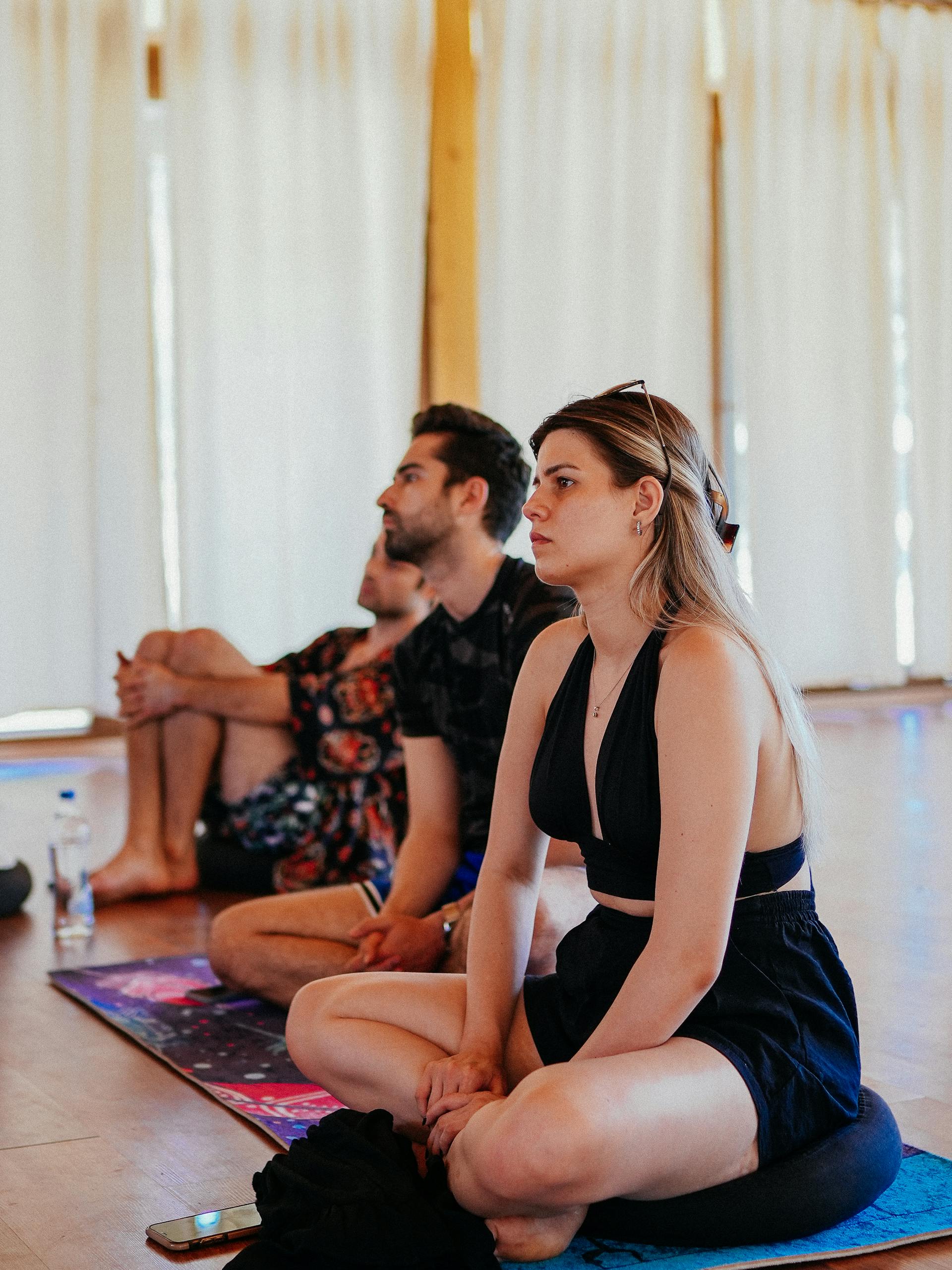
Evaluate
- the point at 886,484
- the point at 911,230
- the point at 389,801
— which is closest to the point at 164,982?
the point at 389,801

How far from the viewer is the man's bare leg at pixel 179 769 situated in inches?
130

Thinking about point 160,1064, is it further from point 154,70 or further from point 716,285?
point 716,285

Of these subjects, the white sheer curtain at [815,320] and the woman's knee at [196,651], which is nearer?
the woman's knee at [196,651]

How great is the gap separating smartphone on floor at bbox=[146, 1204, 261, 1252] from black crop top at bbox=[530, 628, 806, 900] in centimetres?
52

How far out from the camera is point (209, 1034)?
228 centimetres

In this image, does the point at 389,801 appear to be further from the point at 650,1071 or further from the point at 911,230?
the point at 911,230

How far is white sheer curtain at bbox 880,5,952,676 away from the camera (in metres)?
6.60

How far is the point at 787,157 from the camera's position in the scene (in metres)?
6.41

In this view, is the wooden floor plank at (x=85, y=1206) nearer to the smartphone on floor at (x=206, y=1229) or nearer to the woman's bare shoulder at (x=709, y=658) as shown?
the smartphone on floor at (x=206, y=1229)

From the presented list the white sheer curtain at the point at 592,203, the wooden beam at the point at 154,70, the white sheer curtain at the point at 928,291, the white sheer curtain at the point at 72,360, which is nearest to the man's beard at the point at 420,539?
the white sheer curtain at the point at 72,360

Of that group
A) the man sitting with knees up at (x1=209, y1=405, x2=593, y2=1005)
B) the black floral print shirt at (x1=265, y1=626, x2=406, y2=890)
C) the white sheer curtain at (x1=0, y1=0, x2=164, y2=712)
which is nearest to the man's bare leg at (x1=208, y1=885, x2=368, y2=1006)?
the man sitting with knees up at (x1=209, y1=405, x2=593, y2=1005)

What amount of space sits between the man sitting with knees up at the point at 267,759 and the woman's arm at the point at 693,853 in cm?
160

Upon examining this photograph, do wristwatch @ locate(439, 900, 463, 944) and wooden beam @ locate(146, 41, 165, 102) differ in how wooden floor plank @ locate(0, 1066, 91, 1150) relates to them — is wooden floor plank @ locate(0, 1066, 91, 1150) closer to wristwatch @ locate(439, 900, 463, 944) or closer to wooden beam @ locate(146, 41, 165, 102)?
→ wristwatch @ locate(439, 900, 463, 944)

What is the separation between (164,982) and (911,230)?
17.8 feet
